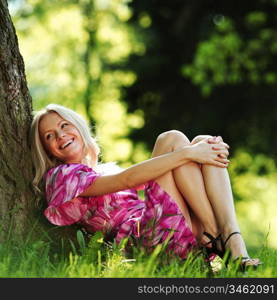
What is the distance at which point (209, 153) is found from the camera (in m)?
3.23

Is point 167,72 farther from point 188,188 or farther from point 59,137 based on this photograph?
point 188,188

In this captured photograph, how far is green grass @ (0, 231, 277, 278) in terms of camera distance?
2688 mm

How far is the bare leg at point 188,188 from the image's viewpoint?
3.21 meters

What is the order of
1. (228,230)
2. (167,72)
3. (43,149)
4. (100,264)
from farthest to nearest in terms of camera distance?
1. (167,72)
2. (43,149)
3. (228,230)
4. (100,264)

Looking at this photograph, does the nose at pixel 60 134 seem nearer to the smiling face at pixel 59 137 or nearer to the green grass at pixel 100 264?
the smiling face at pixel 59 137

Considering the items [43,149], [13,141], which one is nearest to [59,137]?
[43,149]

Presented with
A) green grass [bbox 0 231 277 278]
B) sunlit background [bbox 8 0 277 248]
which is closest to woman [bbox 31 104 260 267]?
green grass [bbox 0 231 277 278]

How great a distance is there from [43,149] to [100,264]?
947mm

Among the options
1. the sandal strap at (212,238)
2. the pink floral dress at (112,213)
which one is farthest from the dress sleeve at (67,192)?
the sandal strap at (212,238)

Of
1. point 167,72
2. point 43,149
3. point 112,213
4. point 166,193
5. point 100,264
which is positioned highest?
point 167,72

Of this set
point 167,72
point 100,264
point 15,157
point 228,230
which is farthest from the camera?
point 167,72

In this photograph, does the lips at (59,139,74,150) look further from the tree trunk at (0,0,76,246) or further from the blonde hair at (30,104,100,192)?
the tree trunk at (0,0,76,246)

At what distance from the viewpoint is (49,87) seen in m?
15.2
